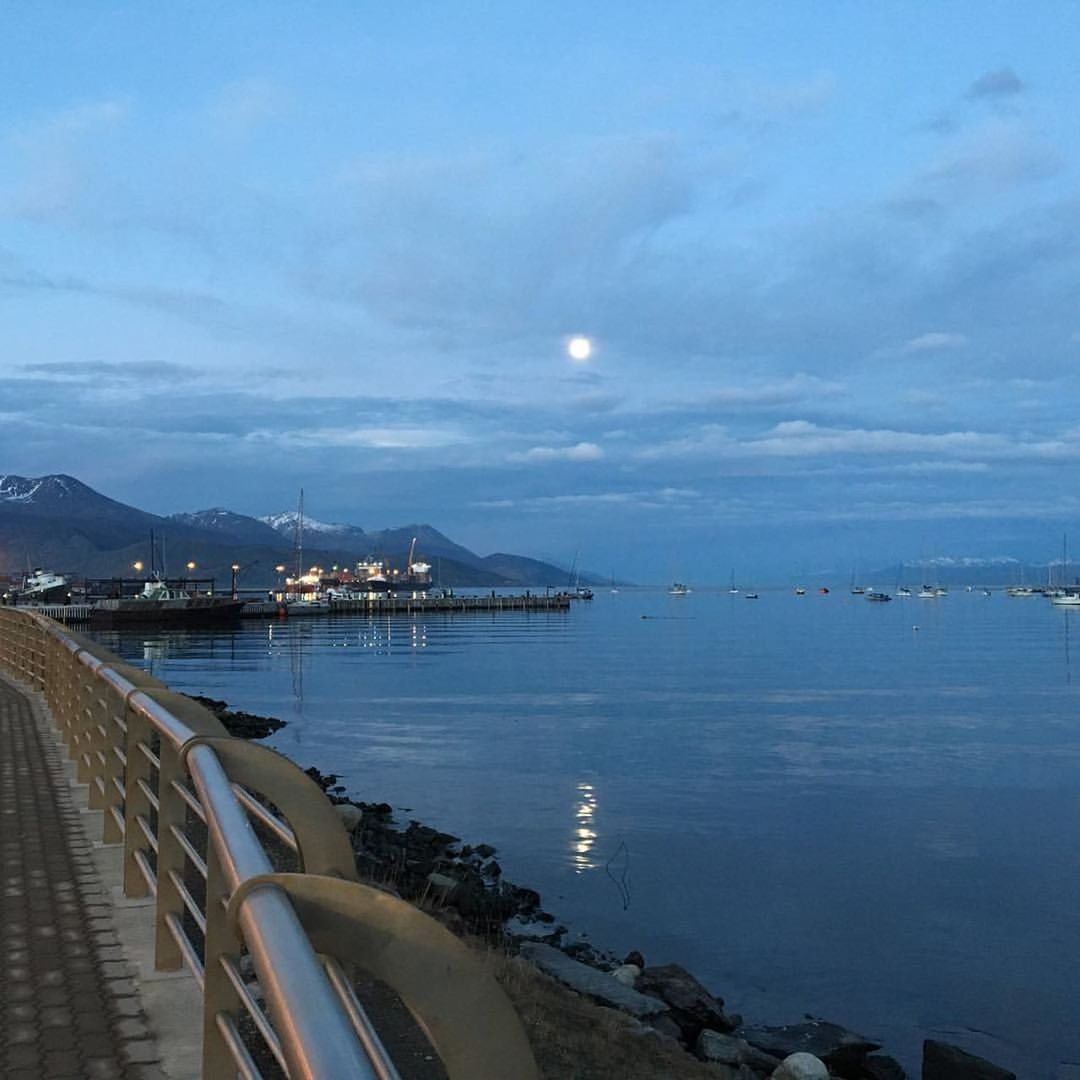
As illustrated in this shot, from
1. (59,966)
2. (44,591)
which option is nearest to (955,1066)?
(59,966)

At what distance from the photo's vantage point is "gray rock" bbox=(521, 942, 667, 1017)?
33.2ft

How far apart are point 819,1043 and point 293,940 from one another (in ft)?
33.9

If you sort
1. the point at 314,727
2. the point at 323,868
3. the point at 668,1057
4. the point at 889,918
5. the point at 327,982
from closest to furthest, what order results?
the point at 327,982, the point at 323,868, the point at 668,1057, the point at 889,918, the point at 314,727

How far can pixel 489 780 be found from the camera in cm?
2584

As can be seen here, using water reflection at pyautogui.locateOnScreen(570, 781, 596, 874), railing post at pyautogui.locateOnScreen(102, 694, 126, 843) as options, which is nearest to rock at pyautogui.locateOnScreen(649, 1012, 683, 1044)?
railing post at pyautogui.locateOnScreen(102, 694, 126, 843)

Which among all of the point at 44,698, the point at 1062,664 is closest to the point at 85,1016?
the point at 44,698

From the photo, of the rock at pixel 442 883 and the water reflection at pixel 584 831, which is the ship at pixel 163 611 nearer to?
the water reflection at pixel 584 831

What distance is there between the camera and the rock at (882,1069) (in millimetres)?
10258

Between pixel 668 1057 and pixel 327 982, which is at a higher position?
pixel 327 982

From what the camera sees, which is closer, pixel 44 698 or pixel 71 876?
pixel 71 876

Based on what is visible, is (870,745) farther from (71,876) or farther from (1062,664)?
(1062,664)

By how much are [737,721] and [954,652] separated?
44.5 m

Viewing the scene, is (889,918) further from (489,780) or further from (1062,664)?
(1062,664)

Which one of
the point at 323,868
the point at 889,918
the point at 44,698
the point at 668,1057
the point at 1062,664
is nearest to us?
the point at 323,868
